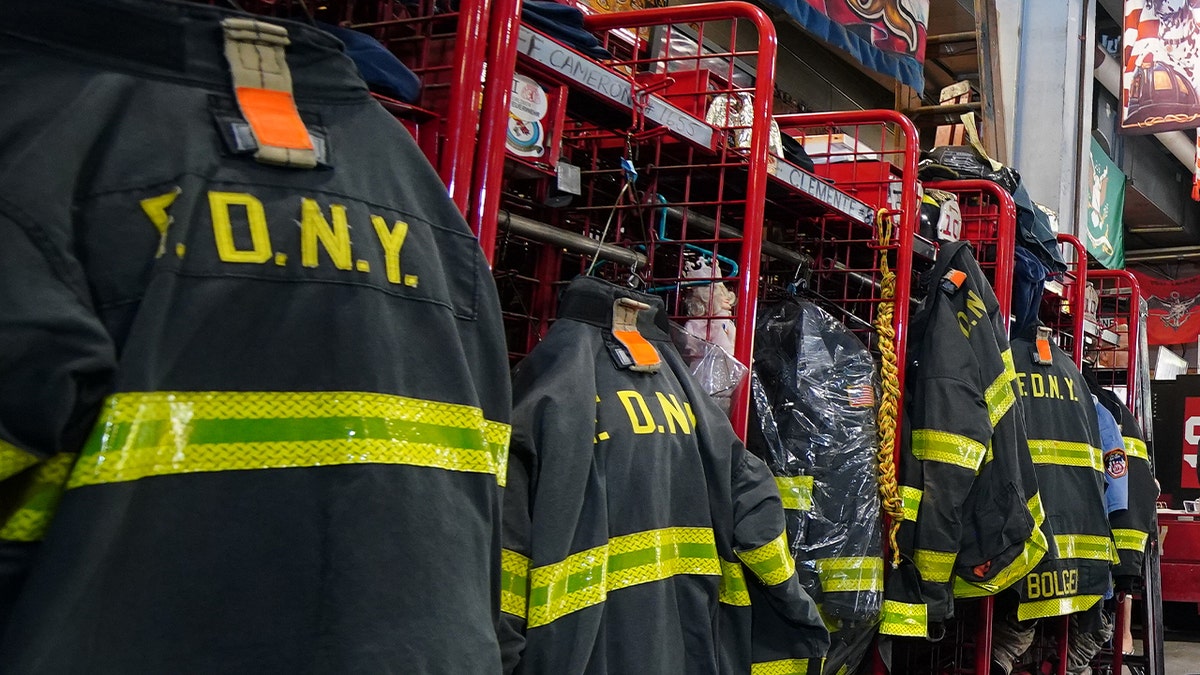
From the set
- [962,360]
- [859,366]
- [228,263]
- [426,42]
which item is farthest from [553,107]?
[962,360]

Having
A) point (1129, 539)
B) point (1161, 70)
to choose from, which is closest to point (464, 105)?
point (1129, 539)

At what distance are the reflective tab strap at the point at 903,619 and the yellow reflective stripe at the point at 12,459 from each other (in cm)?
283

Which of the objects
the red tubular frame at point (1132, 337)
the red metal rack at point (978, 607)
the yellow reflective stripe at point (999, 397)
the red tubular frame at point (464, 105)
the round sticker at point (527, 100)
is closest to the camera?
the red tubular frame at point (464, 105)

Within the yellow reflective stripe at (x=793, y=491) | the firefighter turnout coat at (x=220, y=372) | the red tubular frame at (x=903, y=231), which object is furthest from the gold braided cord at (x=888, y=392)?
the firefighter turnout coat at (x=220, y=372)

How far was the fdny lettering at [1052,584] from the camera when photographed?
4.22 metres

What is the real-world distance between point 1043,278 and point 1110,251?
5949 mm

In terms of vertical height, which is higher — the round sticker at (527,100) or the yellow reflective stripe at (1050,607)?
the round sticker at (527,100)

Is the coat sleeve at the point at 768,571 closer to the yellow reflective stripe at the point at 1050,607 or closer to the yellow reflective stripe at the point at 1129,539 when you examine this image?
the yellow reflective stripe at the point at 1050,607

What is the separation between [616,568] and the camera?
1.92 m

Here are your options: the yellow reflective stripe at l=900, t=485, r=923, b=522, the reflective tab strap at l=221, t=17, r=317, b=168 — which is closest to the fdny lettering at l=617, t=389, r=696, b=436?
the reflective tab strap at l=221, t=17, r=317, b=168

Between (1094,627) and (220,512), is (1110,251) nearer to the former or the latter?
(1094,627)

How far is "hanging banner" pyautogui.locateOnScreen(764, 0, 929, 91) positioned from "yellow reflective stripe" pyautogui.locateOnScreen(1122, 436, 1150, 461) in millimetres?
2224

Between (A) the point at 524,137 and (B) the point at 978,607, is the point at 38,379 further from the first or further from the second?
(B) the point at 978,607

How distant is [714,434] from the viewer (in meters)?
2.19
